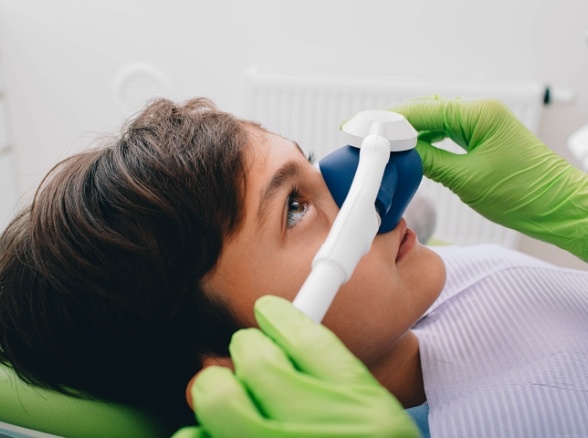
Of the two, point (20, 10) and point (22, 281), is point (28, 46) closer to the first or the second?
point (20, 10)

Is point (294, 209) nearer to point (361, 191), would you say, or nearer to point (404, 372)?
point (361, 191)

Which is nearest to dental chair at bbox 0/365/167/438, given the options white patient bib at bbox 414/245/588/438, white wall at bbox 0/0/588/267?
white patient bib at bbox 414/245/588/438

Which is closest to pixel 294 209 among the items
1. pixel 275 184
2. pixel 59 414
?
pixel 275 184

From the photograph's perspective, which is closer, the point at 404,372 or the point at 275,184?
the point at 275,184

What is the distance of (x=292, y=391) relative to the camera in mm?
494

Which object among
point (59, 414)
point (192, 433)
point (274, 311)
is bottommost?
point (59, 414)

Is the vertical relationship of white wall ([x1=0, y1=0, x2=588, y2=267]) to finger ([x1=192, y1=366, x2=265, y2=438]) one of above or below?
above

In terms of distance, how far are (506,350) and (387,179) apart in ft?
1.06

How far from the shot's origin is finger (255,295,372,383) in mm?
503

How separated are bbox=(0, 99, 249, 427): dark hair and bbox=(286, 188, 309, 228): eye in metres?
0.07

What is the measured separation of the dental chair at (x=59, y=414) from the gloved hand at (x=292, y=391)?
335mm

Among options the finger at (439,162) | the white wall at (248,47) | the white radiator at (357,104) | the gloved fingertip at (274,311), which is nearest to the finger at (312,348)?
the gloved fingertip at (274,311)

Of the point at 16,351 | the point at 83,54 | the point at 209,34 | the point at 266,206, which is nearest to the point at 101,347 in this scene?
the point at 16,351

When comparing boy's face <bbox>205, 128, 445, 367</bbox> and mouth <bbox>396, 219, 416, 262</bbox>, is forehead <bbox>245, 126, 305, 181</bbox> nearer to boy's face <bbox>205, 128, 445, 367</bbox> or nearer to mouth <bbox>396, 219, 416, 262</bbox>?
boy's face <bbox>205, 128, 445, 367</bbox>
